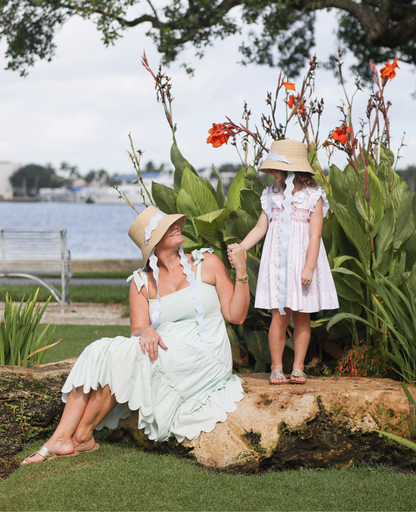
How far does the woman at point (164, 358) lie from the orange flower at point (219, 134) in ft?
2.63

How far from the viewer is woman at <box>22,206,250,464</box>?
8.91ft

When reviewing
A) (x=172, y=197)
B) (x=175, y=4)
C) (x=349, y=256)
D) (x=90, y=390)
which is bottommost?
(x=90, y=390)

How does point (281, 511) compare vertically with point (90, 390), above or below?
below

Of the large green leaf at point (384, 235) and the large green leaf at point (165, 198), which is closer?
the large green leaf at point (384, 235)

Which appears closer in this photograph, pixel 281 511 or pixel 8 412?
pixel 281 511

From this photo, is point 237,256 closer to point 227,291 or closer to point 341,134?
point 227,291

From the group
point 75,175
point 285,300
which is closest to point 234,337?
point 285,300

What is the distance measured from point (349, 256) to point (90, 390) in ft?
5.38

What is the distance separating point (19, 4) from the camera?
10.1 meters

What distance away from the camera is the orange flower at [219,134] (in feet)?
11.7

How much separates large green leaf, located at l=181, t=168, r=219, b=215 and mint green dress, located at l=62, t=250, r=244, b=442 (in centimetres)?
97

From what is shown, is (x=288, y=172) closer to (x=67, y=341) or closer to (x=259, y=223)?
(x=259, y=223)

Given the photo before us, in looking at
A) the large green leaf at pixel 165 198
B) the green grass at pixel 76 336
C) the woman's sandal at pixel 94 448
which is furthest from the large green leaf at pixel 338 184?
the green grass at pixel 76 336

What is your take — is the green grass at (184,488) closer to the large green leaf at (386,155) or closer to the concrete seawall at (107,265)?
the large green leaf at (386,155)
